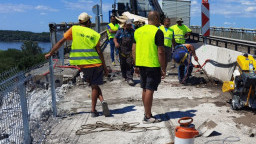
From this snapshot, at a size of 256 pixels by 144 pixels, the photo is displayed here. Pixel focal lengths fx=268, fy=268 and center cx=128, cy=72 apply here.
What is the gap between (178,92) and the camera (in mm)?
7125

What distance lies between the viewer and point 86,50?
195 inches

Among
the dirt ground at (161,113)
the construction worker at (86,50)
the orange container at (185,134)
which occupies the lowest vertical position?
the dirt ground at (161,113)

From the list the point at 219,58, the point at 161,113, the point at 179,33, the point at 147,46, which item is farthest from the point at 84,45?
the point at 179,33

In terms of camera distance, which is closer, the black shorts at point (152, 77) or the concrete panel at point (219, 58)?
the black shorts at point (152, 77)

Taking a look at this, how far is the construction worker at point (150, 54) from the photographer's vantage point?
182 inches

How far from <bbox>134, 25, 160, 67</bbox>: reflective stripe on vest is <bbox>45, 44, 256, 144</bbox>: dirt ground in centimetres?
111

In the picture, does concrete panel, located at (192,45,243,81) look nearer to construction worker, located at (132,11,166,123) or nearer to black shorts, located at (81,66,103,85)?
construction worker, located at (132,11,166,123)

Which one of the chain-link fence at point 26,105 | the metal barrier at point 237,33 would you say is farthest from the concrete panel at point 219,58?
the metal barrier at point 237,33

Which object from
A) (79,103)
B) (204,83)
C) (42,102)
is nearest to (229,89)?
(204,83)

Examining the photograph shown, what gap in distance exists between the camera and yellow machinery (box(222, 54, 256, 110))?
16.5ft

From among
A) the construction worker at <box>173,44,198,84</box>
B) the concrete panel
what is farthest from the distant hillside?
the construction worker at <box>173,44,198,84</box>

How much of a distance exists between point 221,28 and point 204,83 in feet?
58.1

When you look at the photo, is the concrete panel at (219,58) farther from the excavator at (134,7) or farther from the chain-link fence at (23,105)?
the excavator at (134,7)

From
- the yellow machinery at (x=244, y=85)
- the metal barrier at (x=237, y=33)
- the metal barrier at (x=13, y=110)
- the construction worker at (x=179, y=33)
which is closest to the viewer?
the metal barrier at (x=13, y=110)
